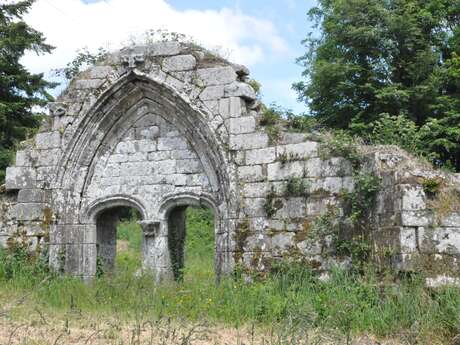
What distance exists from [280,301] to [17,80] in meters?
13.4

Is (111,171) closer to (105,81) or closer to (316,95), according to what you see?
(105,81)

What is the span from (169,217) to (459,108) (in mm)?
10671

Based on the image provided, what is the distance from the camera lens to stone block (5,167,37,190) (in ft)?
34.7

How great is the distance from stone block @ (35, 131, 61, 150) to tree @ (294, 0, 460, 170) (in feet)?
30.2

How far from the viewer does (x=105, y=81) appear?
1044 centimetres

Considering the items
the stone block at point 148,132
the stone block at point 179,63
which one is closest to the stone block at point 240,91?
the stone block at point 179,63

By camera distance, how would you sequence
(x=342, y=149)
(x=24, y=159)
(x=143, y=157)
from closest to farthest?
1. (x=342, y=149)
2. (x=143, y=157)
3. (x=24, y=159)

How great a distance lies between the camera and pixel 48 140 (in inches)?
420

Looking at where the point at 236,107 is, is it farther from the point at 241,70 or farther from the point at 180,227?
the point at 180,227

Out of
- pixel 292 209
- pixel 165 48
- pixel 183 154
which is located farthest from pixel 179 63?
pixel 292 209

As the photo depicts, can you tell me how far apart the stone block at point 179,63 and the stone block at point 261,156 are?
180cm

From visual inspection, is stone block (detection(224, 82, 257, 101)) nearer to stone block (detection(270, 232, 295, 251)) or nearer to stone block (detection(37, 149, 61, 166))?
stone block (detection(270, 232, 295, 251))

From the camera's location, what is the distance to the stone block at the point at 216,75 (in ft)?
31.5

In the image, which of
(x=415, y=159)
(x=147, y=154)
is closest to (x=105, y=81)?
(x=147, y=154)
